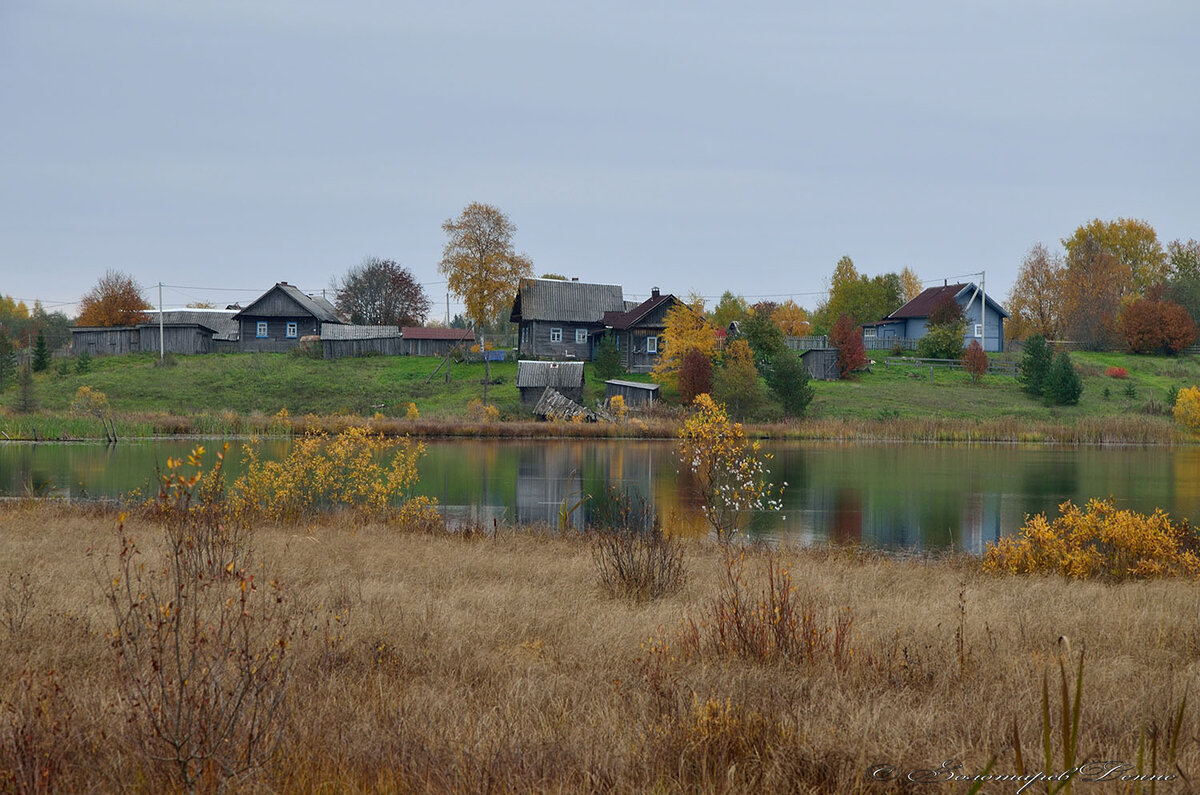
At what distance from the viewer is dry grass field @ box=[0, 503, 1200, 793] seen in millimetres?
4633

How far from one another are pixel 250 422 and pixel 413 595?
4067 cm

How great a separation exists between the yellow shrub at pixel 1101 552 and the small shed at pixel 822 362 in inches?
2073

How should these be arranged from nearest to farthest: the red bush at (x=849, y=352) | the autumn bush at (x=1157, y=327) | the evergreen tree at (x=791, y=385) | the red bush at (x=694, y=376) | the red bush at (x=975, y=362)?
the evergreen tree at (x=791, y=385) → the red bush at (x=694, y=376) → the red bush at (x=975, y=362) → the red bush at (x=849, y=352) → the autumn bush at (x=1157, y=327)

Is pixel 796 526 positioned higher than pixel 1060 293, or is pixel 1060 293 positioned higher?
pixel 1060 293

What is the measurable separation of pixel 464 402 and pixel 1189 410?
134 feet

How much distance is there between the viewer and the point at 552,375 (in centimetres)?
5788

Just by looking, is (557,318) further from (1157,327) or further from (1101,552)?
(1101,552)

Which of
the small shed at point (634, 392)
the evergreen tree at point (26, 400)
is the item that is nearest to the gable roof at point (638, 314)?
the small shed at point (634, 392)

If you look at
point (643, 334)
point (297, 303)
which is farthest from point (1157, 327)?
point (297, 303)

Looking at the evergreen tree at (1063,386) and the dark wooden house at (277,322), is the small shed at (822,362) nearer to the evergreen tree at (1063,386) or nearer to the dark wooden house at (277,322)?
the evergreen tree at (1063,386)

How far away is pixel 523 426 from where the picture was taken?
163ft

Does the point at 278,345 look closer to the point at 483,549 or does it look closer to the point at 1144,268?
the point at 483,549

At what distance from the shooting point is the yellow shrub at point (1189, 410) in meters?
50.0

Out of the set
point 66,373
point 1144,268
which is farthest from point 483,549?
point 1144,268
